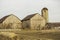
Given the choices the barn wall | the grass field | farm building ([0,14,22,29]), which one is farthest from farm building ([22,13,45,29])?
the grass field

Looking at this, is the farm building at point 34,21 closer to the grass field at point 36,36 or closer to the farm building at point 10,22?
the farm building at point 10,22

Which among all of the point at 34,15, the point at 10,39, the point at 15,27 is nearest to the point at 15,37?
the point at 10,39

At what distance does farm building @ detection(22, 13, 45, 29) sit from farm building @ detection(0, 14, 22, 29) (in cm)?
11

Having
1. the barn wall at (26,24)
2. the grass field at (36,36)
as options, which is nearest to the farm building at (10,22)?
the barn wall at (26,24)

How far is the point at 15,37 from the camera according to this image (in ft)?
6.61

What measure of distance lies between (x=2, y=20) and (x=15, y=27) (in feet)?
0.85

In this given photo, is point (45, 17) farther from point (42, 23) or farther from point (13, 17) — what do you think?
point (13, 17)

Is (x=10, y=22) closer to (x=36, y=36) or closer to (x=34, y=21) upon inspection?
(x=34, y=21)

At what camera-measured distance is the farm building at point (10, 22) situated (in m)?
3.07

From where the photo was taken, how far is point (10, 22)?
126 inches

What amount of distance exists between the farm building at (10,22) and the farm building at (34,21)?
Answer: 0.11 metres

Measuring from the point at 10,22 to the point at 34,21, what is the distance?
1.45 ft

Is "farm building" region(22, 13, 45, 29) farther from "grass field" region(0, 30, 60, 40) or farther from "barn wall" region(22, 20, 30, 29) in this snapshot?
"grass field" region(0, 30, 60, 40)

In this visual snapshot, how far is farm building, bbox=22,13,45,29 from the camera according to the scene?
318cm
